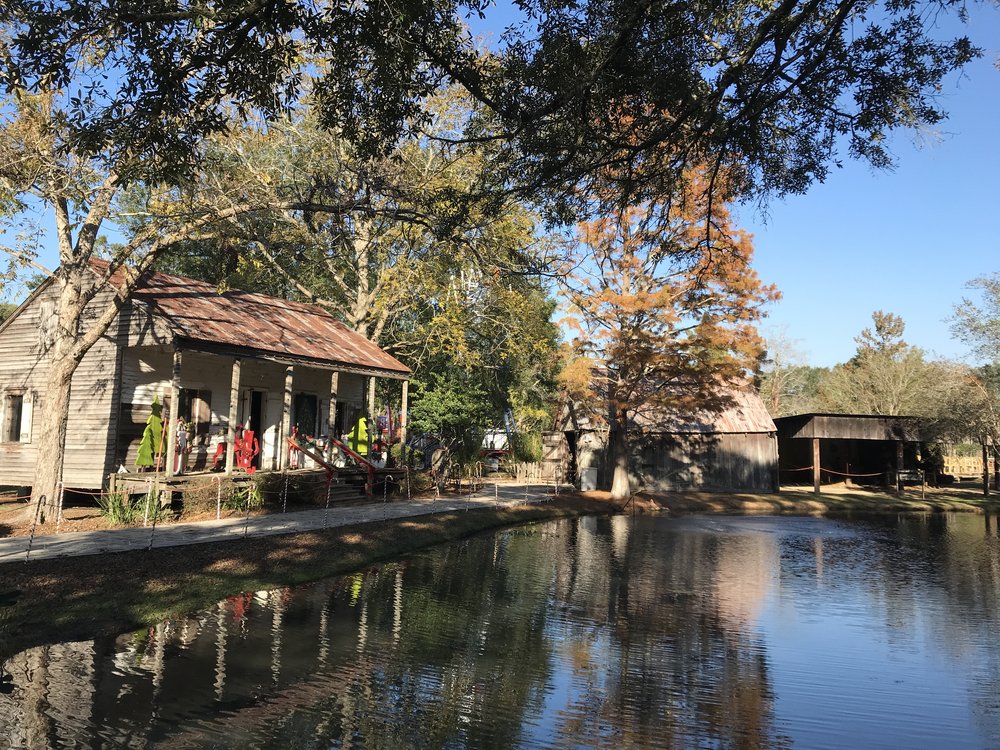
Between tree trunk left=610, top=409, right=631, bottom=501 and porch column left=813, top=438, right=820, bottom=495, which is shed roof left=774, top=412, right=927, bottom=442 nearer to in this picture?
porch column left=813, top=438, right=820, bottom=495

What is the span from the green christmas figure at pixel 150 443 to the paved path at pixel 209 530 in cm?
261

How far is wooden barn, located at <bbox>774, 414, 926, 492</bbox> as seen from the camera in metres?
32.5

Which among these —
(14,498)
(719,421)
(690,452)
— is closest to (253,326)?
(14,498)

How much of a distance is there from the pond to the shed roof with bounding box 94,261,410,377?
7972 millimetres

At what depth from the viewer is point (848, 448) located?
40.0m

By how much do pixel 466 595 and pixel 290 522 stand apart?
6.75 m

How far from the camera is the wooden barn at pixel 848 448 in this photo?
107ft

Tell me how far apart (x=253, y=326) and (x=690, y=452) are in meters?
20.1

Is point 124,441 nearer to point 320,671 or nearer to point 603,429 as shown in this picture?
point 320,671

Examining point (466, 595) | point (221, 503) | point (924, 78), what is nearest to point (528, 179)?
point (924, 78)

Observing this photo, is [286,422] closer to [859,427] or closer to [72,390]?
[72,390]

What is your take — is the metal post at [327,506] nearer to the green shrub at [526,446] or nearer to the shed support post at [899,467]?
the green shrub at [526,446]

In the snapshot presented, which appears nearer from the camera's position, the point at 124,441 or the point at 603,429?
the point at 124,441

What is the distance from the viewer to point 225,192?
16703mm
